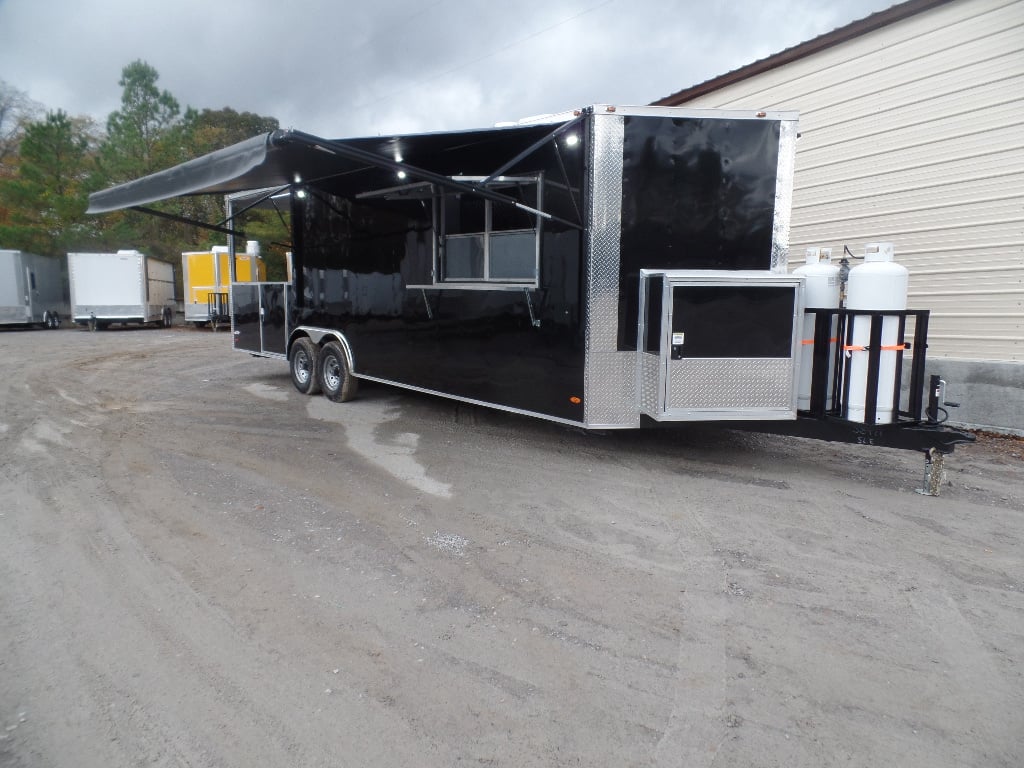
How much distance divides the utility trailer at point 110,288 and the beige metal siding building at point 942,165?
72.8 feet

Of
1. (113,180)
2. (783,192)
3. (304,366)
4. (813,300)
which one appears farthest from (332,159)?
(113,180)

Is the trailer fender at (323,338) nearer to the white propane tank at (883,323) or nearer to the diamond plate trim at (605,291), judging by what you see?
the diamond plate trim at (605,291)

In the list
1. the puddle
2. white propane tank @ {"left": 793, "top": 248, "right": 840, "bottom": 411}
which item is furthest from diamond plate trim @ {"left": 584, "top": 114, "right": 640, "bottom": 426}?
the puddle

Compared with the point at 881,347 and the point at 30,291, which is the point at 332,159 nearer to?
the point at 881,347

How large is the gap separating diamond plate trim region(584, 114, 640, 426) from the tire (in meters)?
4.97

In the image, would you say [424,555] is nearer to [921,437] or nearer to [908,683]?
[908,683]

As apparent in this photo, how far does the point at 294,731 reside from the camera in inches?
103

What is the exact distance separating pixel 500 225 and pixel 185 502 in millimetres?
3663

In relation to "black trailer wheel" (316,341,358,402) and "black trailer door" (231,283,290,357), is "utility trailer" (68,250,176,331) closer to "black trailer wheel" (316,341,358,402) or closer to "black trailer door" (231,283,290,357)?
"black trailer door" (231,283,290,357)

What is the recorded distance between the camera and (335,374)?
30.3ft

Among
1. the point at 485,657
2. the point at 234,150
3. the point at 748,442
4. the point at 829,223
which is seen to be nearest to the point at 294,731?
the point at 485,657

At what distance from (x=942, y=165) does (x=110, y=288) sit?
2421 centimetres

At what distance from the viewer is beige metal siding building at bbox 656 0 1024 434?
7.27 m

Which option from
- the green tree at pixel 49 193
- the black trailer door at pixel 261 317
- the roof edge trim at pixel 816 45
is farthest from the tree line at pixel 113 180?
the roof edge trim at pixel 816 45
